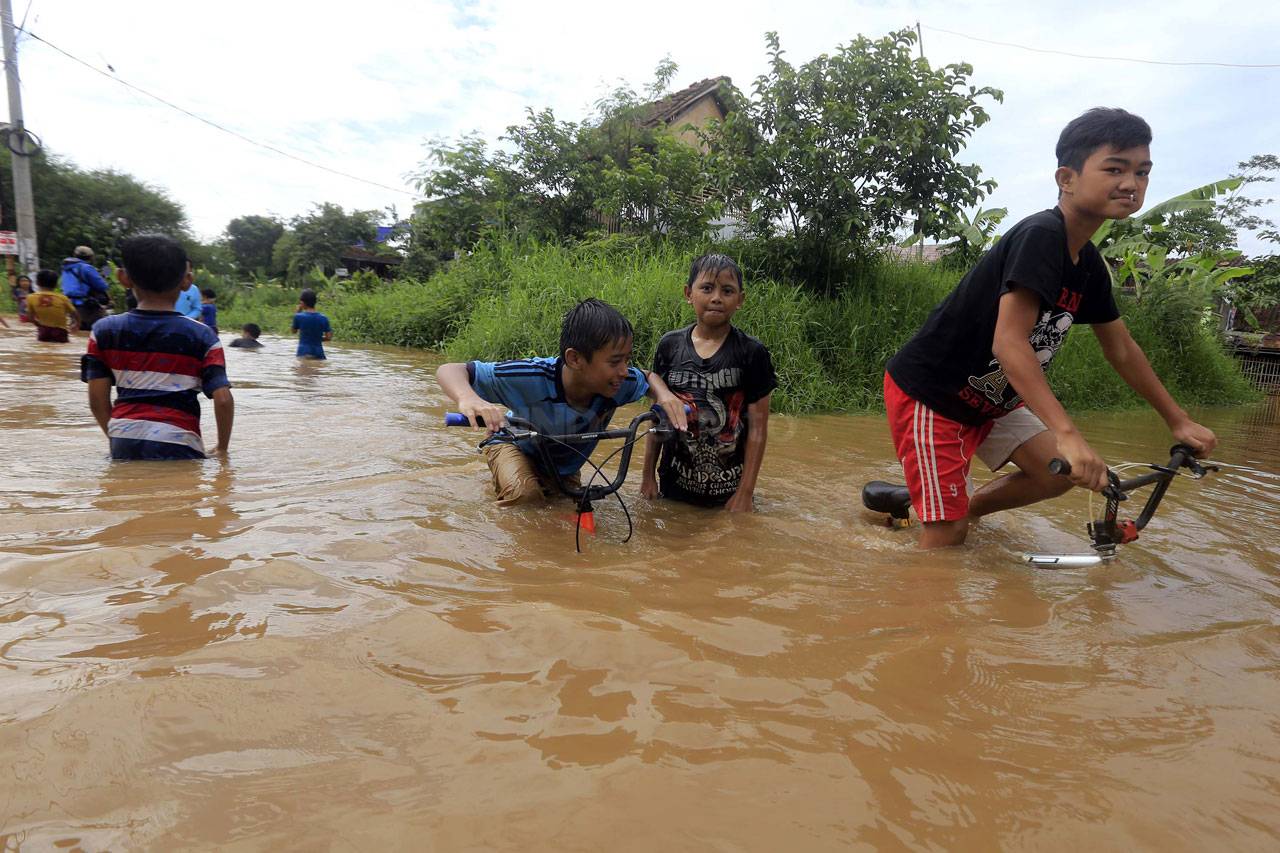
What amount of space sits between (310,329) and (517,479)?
7.88 meters

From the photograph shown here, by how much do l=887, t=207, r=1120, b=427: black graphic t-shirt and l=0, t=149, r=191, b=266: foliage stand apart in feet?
95.5

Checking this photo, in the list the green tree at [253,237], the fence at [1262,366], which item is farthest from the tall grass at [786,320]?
the green tree at [253,237]

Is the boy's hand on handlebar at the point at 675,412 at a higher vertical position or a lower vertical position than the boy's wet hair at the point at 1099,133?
lower

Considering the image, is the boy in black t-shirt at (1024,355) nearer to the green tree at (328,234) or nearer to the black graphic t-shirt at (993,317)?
the black graphic t-shirt at (993,317)

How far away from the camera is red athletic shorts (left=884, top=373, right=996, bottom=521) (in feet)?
9.25

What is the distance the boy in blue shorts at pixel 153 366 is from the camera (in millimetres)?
3410

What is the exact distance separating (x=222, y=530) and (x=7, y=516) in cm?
84

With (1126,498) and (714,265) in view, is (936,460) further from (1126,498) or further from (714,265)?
(714,265)

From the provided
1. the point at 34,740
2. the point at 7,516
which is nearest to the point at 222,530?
the point at 7,516

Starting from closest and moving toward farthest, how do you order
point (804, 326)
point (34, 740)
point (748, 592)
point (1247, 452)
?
point (34, 740) → point (748, 592) → point (1247, 452) → point (804, 326)

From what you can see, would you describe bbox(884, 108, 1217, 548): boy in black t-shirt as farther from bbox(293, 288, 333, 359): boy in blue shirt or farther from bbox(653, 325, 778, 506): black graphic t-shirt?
bbox(293, 288, 333, 359): boy in blue shirt

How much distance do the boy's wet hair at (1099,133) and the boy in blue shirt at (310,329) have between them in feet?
30.7

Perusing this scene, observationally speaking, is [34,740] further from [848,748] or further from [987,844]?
[987,844]

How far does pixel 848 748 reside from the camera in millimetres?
1426
